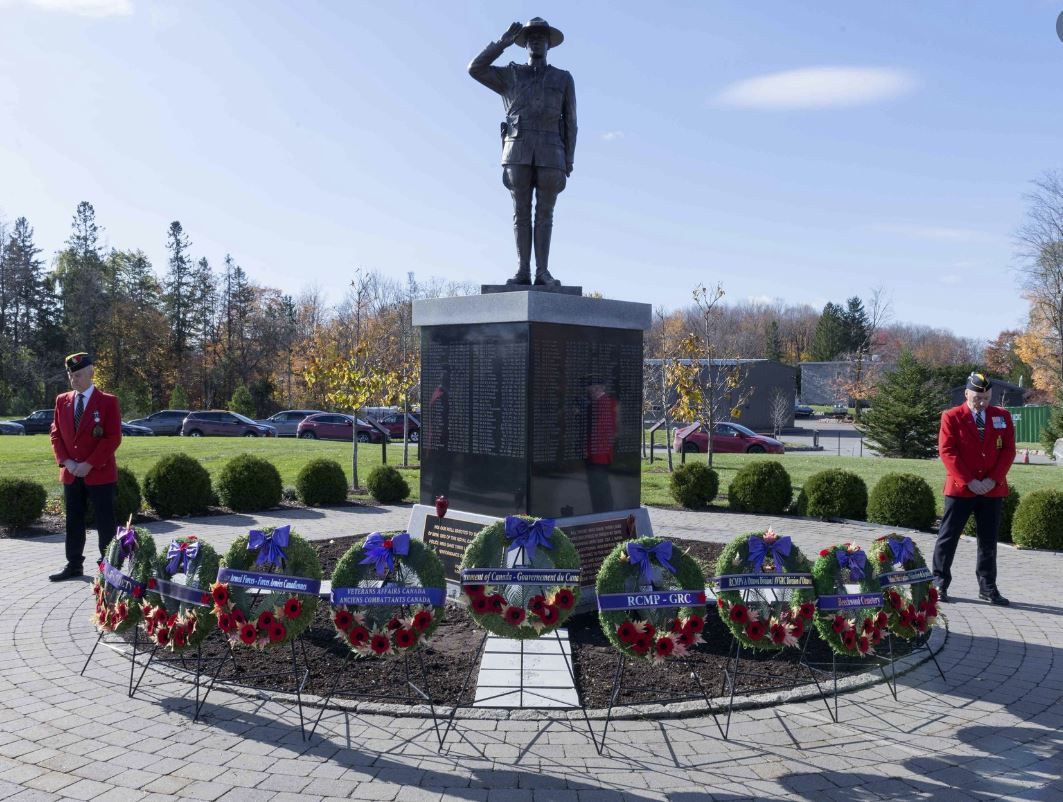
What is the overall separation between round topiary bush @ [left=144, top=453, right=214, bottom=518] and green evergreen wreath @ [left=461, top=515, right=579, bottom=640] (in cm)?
Result: 889

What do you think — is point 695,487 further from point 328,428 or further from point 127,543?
point 328,428

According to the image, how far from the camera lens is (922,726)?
200 inches

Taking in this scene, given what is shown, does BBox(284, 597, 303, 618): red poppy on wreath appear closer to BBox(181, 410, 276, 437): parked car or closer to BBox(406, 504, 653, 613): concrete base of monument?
BBox(406, 504, 653, 613): concrete base of monument

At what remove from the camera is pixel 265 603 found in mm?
5164

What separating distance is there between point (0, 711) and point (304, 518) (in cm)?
Result: 772

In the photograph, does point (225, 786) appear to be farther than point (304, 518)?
No

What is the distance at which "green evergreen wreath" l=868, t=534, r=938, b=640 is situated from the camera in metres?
5.63

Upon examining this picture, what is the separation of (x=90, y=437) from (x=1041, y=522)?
37.3 ft

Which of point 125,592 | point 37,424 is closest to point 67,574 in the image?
point 125,592

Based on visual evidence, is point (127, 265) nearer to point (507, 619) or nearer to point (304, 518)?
point (304, 518)

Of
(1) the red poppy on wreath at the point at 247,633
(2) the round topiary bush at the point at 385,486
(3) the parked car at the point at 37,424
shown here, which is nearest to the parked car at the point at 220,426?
(3) the parked car at the point at 37,424

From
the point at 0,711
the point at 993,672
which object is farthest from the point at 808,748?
the point at 0,711

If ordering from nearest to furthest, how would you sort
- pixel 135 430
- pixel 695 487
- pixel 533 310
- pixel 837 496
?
pixel 533 310 < pixel 837 496 < pixel 695 487 < pixel 135 430

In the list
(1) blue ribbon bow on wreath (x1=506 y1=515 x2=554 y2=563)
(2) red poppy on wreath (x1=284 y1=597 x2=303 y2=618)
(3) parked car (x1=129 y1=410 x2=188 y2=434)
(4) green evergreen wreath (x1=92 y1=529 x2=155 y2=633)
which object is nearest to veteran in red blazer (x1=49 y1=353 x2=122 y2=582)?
(4) green evergreen wreath (x1=92 y1=529 x2=155 y2=633)
